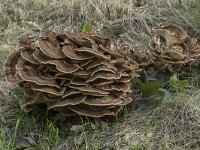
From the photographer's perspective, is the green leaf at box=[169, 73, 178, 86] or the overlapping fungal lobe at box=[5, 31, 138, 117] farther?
the green leaf at box=[169, 73, 178, 86]

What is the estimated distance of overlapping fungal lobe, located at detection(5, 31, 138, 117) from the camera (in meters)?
3.52

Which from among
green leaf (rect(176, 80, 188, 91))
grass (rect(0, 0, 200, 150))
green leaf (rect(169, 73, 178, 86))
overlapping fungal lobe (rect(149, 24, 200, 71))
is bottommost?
grass (rect(0, 0, 200, 150))

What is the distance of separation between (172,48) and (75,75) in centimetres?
105

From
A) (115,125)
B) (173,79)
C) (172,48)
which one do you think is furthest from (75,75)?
(172,48)

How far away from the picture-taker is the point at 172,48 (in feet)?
13.3

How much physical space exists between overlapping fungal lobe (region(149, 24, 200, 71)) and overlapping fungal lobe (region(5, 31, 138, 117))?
1.64ft

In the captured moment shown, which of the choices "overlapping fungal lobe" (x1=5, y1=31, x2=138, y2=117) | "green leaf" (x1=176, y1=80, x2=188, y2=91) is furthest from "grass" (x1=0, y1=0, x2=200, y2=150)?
"overlapping fungal lobe" (x1=5, y1=31, x2=138, y2=117)

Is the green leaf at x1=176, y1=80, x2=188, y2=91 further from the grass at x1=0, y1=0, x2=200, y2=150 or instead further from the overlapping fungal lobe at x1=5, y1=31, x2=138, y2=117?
the overlapping fungal lobe at x1=5, y1=31, x2=138, y2=117

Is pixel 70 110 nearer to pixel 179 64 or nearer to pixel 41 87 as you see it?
pixel 41 87

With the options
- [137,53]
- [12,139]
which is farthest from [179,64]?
[12,139]

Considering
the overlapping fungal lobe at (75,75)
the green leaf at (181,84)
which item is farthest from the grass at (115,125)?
the overlapping fungal lobe at (75,75)

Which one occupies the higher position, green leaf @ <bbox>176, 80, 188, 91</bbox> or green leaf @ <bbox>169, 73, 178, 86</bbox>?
green leaf @ <bbox>169, 73, 178, 86</bbox>

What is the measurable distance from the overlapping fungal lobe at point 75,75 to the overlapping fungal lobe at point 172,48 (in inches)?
19.7

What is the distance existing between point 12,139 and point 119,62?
1.17m
